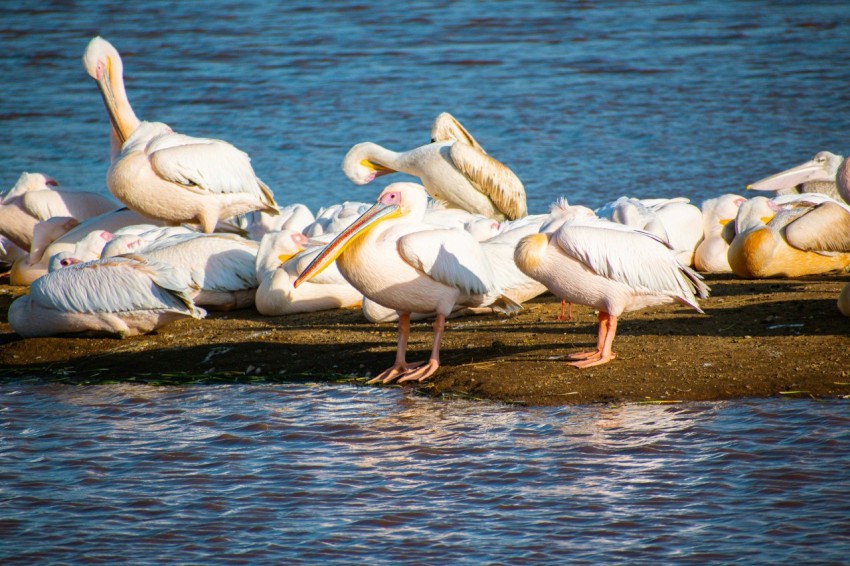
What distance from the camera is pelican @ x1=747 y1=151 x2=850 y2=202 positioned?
8.17 m

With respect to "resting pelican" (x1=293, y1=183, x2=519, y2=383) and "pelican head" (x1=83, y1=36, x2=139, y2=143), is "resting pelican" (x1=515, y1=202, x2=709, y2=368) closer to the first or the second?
"resting pelican" (x1=293, y1=183, x2=519, y2=383)

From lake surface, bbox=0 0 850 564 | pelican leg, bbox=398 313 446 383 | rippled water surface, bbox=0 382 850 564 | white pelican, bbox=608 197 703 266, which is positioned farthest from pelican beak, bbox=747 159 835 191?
rippled water surface, bbox=0 382 850 564

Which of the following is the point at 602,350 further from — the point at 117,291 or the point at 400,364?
the point at 117,291

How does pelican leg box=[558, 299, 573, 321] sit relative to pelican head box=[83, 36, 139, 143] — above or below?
below

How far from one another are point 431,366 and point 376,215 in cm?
67

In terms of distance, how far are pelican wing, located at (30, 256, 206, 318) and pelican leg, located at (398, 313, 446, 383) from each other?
136 centimetres

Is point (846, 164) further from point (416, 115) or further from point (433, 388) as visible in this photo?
point (416, 115)

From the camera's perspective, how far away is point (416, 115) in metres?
12.8

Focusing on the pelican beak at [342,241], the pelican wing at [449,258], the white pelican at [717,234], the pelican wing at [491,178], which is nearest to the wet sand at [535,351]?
the pelican wing at [449,258]

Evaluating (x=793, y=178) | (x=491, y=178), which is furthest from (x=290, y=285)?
(x=793, y=178)

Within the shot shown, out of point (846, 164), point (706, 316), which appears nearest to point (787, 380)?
point (706, 316)

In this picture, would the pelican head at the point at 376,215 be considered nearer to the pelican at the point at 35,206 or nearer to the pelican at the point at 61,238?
the pelican at the point at 61,238

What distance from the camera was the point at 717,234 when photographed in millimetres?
7547

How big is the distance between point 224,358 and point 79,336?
98 cm
